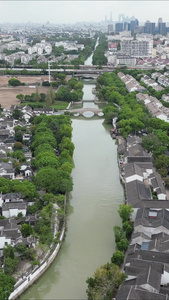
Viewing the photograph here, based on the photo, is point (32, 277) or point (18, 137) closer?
point (32, 277)

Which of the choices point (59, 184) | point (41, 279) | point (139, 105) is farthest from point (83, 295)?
point (139, 105)

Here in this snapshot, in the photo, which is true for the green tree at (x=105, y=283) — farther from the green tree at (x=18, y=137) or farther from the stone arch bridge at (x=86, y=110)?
the stone arch bridge at (x=86, y=110)

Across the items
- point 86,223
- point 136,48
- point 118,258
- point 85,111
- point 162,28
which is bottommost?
point 86,223

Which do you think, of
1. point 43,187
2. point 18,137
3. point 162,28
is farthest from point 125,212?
point 162,28

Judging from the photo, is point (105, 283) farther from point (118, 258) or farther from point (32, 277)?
point (32, 277)

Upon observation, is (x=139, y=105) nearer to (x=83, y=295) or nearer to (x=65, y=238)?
(x=65, y=238)

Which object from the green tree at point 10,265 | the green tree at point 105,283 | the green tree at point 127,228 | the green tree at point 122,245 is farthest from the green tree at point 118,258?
the green tree at point 10,265
